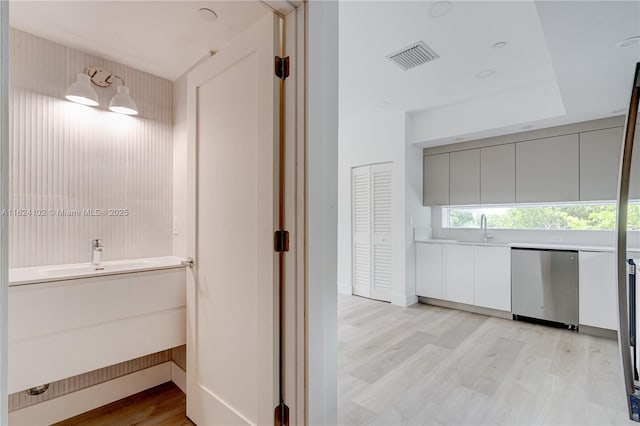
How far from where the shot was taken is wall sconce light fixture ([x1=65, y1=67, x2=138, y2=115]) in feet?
6.54

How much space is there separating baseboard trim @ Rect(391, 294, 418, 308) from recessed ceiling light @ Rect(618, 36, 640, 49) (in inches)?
129

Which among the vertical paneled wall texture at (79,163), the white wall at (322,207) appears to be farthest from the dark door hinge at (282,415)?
the vertical paneled wall texture at (79,163)

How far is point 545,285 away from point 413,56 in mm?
2859

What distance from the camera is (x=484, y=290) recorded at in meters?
3.89

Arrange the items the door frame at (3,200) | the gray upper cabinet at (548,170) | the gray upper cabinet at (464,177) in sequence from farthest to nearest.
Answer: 1. the gray upper cabinet at (464,177)
2. the gray upper cabinet at (548,170)
3. the door frame at (3,200)

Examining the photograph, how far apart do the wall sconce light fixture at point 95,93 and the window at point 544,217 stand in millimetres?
4258

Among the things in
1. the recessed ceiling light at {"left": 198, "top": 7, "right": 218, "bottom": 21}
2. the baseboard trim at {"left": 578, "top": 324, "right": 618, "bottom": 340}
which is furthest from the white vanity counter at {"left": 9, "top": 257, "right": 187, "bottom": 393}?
the baseboard trim at {"left": 578, "top": 324, "right": 618, "bottom": 340}

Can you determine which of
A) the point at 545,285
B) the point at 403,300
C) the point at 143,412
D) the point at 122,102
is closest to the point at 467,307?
the point at 403,300

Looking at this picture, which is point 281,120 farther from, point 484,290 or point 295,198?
point 484,290

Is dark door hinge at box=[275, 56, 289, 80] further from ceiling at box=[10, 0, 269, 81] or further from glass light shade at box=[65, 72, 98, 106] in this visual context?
glass light shade at box=[65, 72, 98, 106]

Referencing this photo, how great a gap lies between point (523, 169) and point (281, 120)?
362cm

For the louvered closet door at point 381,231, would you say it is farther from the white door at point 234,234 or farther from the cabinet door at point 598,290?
the white door at point 234,234

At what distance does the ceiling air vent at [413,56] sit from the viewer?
2.74m

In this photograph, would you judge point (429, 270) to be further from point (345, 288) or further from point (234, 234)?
point (234, 234)
